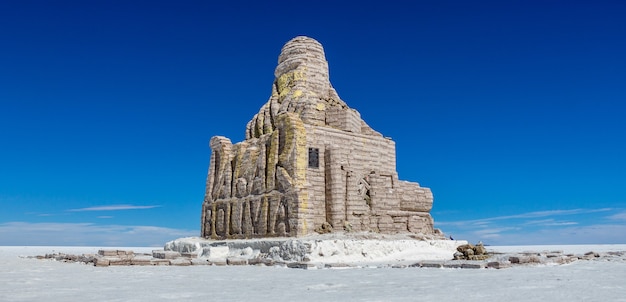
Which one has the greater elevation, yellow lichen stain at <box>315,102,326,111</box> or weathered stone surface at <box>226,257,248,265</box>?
yellow lichen stain at <box>315,102,326,111</box>

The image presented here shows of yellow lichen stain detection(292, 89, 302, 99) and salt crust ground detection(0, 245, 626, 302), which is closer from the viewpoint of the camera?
salt crust ground detection(0, 245, 626, 302)

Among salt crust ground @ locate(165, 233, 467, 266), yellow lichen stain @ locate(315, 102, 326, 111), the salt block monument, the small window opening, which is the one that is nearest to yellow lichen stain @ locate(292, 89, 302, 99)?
the salt block monument

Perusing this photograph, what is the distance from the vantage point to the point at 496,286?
11117 mm

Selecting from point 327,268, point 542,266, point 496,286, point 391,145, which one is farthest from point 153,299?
point 391,145

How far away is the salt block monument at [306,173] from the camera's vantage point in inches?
926

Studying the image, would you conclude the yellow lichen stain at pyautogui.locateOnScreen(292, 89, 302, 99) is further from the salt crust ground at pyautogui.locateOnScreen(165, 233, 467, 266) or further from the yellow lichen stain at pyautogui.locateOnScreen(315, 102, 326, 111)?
the salt crust ground at pyautogui.locateOnScreen(165, 233, 467, 266)

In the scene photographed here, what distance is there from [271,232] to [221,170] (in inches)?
224

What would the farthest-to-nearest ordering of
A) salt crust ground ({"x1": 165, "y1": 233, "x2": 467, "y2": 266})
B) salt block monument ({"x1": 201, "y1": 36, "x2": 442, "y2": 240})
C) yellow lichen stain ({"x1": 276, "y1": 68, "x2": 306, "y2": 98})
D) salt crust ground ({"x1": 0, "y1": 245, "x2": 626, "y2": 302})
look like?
1. yellow lichen stain ({"x1": 276, "y1": 68, "x2": 306, "y2": 98})
2. salt block monument ({"x1": 201, "y1": 36, "x2": 442, "y2": 240})
3. salt crust ground ({"x1": 165, "y1": 233, "x2": 467, "y2": 266})
4. salt crust ground ({"x1": 0, "y1": 245, "x2": 626, "y2": 302})

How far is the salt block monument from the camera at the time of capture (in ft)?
77.2

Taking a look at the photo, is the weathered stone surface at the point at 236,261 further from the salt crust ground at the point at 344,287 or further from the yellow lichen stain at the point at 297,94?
the yellow lichen stain at the point at 297,94

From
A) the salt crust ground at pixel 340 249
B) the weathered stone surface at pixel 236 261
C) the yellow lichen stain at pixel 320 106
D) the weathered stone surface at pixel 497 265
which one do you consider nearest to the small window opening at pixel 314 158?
→ the yellow lichen stain at pixel 320 106

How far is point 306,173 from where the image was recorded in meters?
23.6

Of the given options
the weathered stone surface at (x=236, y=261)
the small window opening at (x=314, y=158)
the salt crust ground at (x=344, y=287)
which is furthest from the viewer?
the small window opening at (x=314, y=158)

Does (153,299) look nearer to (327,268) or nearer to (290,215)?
(327,268)
